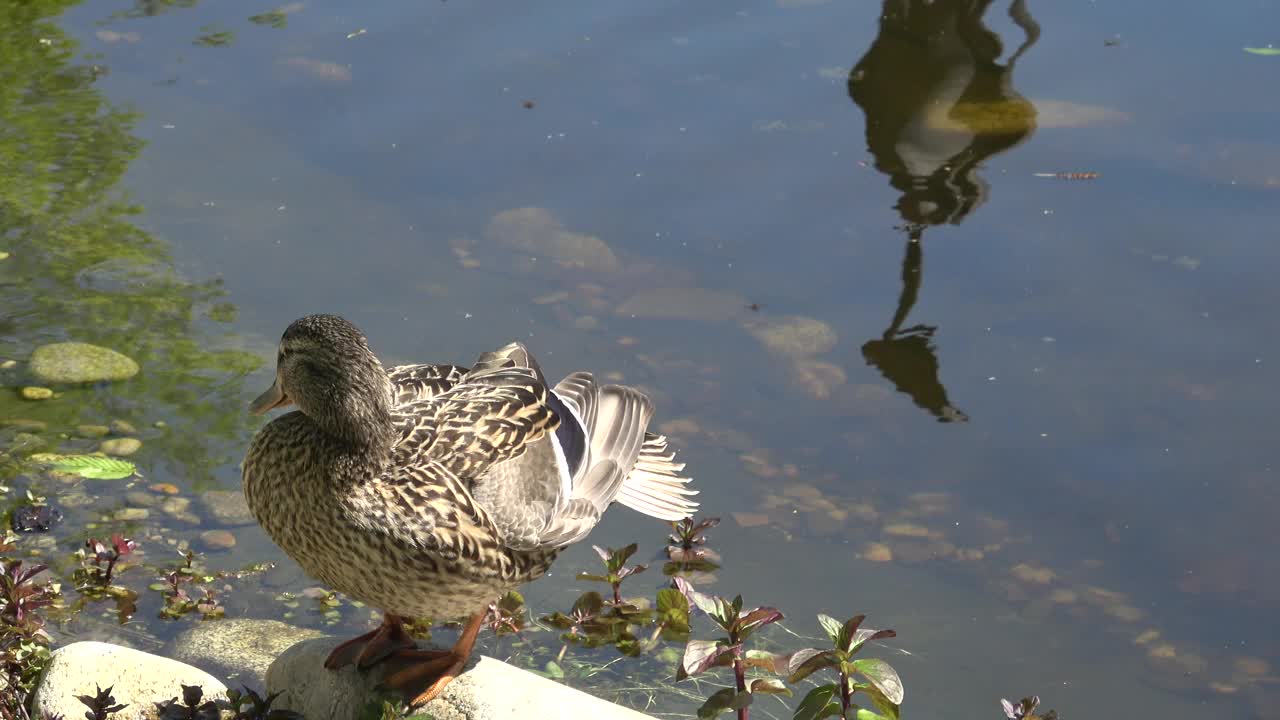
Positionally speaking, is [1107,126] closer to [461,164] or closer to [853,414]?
[853,414]

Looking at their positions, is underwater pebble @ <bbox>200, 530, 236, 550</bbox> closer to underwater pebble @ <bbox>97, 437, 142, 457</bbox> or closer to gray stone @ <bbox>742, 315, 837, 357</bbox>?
underwater pebble @ <bbox>97, 437, 142, 457</bbox>

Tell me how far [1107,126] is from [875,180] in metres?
1.23

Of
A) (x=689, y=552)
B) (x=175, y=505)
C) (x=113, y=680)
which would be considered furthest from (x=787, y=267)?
(x=113, y=680)

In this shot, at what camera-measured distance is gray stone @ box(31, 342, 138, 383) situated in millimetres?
5547

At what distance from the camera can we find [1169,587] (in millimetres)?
4773

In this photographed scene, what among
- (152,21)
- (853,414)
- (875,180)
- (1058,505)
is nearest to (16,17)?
(152,21)

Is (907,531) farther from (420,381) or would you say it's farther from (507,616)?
(420,381)

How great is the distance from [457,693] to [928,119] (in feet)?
14.2

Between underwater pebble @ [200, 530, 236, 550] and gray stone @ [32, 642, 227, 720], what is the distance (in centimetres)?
92

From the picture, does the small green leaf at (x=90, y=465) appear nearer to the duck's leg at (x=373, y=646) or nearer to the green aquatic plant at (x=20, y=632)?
the green aquatic plant at (x=20, y=632)

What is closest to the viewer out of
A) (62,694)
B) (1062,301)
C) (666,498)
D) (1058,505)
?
(62,694)

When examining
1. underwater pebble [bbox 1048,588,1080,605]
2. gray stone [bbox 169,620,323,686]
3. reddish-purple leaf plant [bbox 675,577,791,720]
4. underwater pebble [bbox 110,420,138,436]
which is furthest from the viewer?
underwater pebble [bbox 110,420,138,436]

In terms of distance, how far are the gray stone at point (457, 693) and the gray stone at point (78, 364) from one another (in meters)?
1.97

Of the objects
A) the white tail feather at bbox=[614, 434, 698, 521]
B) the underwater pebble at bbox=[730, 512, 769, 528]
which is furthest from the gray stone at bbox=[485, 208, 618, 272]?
the white tail feather at bbox=[614, 434, 698, 521]
